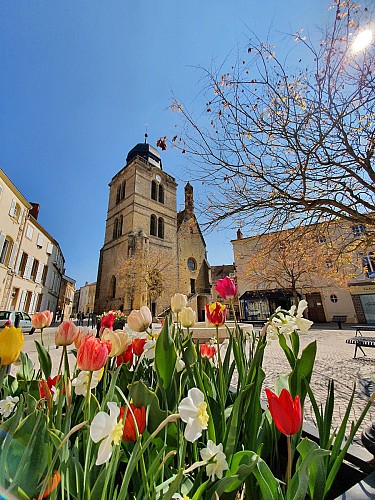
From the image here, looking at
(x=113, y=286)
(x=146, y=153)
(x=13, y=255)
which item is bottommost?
(x=113, y=286)

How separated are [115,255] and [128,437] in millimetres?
22255

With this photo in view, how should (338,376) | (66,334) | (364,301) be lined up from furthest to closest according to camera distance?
(364,301), (338,376), (66,334)

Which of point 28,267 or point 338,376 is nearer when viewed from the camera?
point 338,376

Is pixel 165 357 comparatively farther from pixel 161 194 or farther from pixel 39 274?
pixel 161 194

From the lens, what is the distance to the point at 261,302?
70.1 feet

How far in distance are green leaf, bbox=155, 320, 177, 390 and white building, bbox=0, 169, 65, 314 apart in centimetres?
1808

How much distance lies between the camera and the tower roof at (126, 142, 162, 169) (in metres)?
26.5

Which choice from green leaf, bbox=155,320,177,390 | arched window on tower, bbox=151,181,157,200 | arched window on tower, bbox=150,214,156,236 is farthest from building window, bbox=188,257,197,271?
green leaf, bbox=155,320,177,390

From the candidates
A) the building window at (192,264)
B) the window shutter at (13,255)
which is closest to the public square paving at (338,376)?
the window shutter at (13,255)

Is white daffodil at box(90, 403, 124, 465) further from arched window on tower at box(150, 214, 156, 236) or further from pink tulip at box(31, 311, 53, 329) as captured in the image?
arched window on tower at box(150, 214, 156, 236)

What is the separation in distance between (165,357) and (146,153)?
28472mm

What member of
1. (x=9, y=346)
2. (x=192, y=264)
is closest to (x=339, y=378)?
(x=9, y=346)

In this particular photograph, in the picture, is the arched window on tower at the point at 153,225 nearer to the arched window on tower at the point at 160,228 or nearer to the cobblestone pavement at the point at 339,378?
the arched window on tower at the point at 160,228

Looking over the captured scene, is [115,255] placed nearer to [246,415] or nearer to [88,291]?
[246,415]
